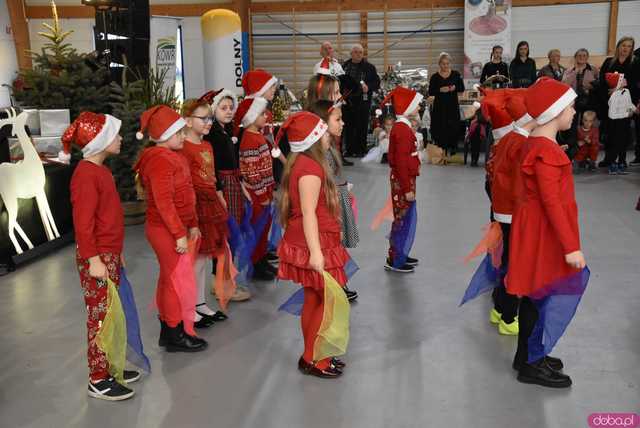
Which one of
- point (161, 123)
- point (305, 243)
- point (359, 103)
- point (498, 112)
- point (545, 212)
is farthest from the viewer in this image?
point (359, 103)

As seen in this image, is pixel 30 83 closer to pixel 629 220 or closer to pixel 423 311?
pixel 423 311

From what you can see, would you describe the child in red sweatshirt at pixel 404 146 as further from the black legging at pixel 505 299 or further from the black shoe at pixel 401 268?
the black legging at pixel 505 299

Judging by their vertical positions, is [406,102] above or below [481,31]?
below

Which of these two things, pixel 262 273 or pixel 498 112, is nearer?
pixel 498 112

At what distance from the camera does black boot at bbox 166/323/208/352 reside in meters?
3.13

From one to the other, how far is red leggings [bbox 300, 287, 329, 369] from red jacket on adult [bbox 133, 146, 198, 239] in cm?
65

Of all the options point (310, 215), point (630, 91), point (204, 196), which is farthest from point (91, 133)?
point (630, 91)

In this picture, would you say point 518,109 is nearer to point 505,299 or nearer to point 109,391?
point 505,299

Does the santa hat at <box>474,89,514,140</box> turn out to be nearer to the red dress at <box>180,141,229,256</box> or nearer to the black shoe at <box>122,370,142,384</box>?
the red dress at <box>180,141,229,256</box>

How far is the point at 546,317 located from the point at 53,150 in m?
4.60

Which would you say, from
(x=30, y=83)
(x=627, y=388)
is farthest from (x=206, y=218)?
(x=30, y=83)

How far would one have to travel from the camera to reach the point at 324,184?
265cm

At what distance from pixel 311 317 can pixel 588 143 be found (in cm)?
616

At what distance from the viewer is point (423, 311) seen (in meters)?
3.57
